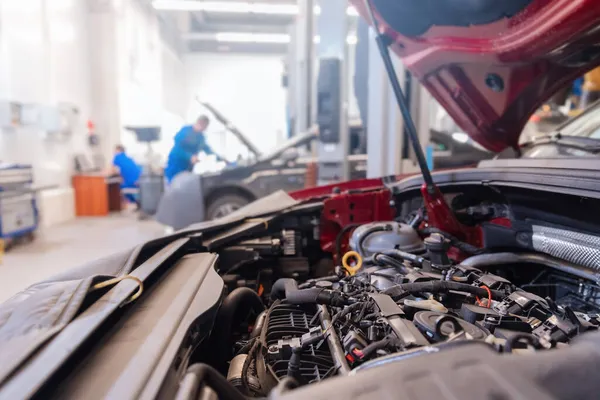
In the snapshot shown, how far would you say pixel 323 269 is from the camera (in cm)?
224

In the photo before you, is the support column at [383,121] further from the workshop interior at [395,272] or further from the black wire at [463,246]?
the black wire at [463,246]

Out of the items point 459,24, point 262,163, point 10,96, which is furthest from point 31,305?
point 10,96

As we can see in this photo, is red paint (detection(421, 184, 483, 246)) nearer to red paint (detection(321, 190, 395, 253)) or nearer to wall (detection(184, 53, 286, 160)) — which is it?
red paint (detection(321, 190, 395, 253))

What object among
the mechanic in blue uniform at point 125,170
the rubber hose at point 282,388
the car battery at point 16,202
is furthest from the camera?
the mechanic in blue uniform at point 125,170

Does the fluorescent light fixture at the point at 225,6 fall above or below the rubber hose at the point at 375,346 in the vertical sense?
above

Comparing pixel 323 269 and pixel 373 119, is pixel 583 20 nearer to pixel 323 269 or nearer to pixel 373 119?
pixel 323 269

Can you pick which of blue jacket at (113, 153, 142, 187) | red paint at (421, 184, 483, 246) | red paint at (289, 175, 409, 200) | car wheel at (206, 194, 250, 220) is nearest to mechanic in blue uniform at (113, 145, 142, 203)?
blue jacket at (113, 153, 142, 187)

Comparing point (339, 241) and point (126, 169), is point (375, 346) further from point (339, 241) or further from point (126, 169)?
point (126, 169)

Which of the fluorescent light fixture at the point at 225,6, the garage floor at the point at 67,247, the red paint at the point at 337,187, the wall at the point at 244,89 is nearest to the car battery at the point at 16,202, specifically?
the garage floor at the point at 67,247

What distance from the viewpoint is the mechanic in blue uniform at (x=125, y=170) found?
9188 mm

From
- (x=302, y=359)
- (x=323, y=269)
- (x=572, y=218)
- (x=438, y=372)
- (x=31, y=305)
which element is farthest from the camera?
(x=323, y=269)

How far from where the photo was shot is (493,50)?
72.9 inches

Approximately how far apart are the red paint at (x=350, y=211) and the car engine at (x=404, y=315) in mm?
510

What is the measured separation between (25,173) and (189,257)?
16.8 feet
